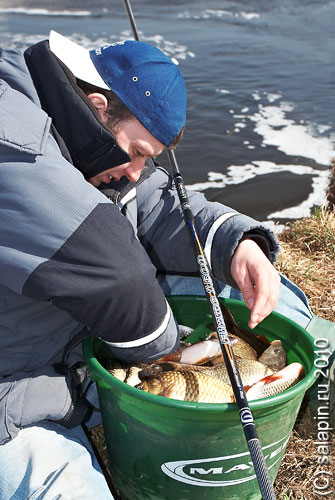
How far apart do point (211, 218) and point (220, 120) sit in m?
5.25

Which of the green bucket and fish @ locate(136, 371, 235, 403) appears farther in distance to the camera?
fish @ locate(136, 371, 235, 403)

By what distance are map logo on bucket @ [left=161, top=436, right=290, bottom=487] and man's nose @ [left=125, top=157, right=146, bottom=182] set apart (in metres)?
0.93

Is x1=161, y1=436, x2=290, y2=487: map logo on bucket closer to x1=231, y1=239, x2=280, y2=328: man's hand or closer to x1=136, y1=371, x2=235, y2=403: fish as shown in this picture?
x1=136, y1=371, x2=235, y2=403: fish

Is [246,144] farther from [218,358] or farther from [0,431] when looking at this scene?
[0,431]

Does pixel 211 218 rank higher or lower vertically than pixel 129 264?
lower

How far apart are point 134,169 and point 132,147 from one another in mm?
83

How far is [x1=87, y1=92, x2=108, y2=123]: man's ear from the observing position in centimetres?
191

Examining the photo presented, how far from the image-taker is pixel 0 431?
5.95 ft

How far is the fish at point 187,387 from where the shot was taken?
1825mm

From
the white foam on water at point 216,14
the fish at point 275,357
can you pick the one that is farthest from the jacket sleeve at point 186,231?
the white foam on water at point 216,14

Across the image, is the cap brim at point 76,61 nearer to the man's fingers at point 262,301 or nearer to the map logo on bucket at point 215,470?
the man's fingers at point 262,301

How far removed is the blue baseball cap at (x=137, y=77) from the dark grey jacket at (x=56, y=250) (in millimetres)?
169

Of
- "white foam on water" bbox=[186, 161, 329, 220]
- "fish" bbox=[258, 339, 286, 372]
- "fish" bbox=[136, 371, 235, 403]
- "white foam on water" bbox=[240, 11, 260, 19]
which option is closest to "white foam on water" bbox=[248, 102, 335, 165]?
"white foam on water" bbox=[186, 161, 329, 220]

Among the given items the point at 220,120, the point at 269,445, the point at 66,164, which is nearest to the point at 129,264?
the point at 66,164
